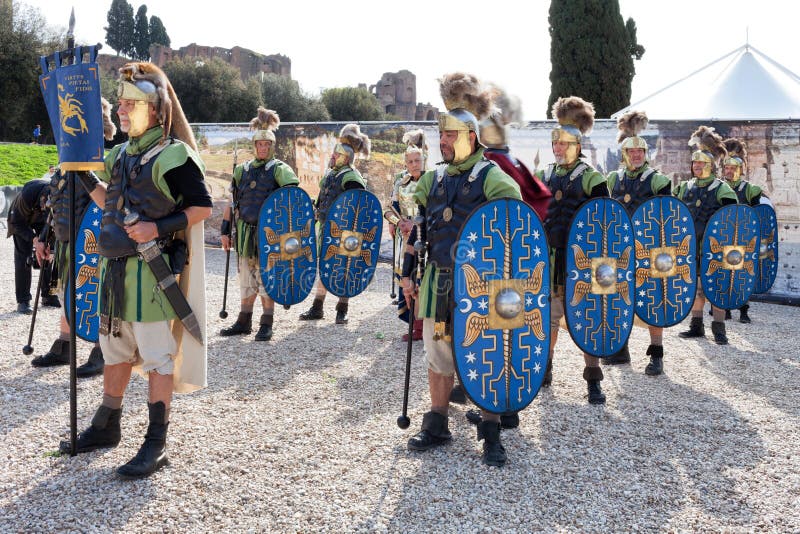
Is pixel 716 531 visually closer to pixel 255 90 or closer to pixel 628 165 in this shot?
pixel 628 165

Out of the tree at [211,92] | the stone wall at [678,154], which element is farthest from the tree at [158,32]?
the stone wall at [678,154]

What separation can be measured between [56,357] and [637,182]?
4.20m

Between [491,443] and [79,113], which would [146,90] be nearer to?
[79,113]

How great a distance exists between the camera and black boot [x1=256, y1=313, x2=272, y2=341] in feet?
18.3

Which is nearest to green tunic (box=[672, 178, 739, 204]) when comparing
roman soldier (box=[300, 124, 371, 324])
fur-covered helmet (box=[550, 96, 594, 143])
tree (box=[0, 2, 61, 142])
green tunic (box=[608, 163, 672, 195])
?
green tunic (box=[608, 163, 672, 195])

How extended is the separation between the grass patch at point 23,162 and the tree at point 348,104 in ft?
60.4

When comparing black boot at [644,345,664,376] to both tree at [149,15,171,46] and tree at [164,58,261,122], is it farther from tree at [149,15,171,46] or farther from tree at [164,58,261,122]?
tree at [149,15,171,46]

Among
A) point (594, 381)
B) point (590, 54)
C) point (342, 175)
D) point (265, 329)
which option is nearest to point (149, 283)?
point (594, 381)

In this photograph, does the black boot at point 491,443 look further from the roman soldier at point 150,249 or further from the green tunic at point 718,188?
the green tunic at point 718,188

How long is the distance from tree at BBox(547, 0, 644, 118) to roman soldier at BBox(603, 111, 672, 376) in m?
13.0

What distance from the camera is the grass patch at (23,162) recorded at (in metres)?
17.8

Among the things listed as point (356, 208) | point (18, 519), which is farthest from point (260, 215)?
point (18, 519)

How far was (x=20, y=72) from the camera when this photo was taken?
25641 mm

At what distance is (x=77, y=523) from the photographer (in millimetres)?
2445
